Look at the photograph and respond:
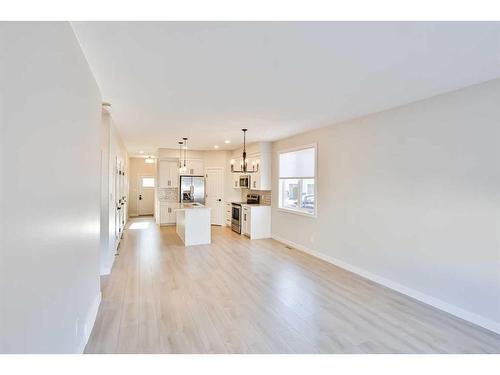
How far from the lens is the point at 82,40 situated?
2002mm

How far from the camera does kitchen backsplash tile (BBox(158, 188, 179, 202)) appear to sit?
928 cm

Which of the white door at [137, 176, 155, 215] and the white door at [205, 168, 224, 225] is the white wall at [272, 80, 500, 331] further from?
the white door at [137, 176, 155, 215]

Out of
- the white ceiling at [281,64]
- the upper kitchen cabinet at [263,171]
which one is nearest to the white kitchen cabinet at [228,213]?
the upper kitchen cabinet at [263,171]

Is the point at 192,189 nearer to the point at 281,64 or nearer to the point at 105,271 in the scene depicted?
the point at 105,271

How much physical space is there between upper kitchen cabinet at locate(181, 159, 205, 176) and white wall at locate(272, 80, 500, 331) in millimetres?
5248

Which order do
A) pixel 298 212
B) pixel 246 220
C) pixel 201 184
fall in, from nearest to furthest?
pixel 298 212
pixel 246 220
pixel 201 184

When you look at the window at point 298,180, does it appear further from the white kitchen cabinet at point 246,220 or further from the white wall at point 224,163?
the white wall at point 224,163

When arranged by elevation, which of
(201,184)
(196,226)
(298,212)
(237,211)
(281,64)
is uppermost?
(281,64)

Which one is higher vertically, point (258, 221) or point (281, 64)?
point (281, 64)

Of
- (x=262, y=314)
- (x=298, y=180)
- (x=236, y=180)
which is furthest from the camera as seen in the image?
(x=236, y=180)

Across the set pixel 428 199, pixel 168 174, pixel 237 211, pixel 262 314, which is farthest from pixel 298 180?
pixel 168 174

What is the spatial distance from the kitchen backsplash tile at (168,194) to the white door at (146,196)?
290cm

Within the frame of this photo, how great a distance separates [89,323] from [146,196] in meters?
9.95

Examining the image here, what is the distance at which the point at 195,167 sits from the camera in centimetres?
895
